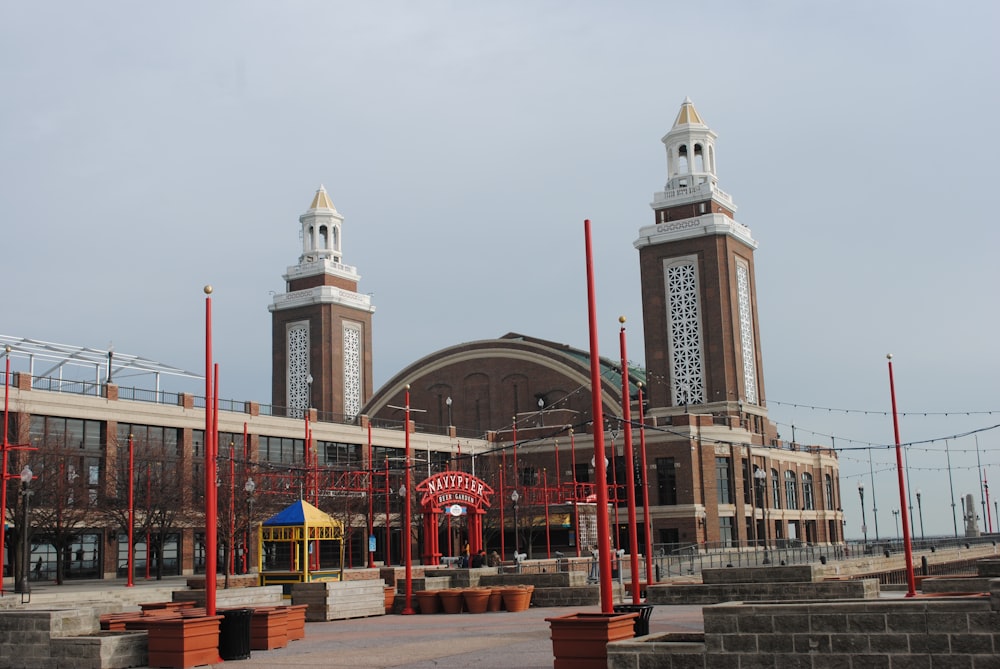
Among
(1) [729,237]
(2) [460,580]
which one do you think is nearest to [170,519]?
(2) [460,580]

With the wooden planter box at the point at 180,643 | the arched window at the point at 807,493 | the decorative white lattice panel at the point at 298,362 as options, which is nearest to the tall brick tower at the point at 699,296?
the arched window at the point at 807,493

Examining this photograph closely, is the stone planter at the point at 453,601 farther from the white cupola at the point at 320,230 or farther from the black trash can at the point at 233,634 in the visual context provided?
the white cupola at the point at 320,230

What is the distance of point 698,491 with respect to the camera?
7825 centimetres

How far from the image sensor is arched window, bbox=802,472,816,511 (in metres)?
92.8

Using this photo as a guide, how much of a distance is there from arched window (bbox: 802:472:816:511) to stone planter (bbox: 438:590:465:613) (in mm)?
64093

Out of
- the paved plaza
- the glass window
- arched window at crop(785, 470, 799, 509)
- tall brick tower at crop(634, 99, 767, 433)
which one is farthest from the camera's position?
arched window at crop(785, 470, 799, 509)

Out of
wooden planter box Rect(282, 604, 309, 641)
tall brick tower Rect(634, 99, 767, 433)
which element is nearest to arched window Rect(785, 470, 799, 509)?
tall brick tower Rect(634, 99, 767, 433)

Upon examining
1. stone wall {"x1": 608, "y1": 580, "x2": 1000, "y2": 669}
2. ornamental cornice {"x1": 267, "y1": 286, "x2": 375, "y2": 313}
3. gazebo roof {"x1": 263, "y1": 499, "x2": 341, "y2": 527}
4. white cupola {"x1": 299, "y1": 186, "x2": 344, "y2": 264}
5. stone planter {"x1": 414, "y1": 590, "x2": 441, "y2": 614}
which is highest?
white cupola {"x1": 299, "y1": 186, "x2": 344, "y2": 264}

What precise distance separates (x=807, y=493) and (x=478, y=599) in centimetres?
6667

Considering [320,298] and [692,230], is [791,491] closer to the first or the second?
[692,230]

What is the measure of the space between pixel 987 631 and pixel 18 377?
54.8m

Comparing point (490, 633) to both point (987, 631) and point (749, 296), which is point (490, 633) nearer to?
point (987, 631)

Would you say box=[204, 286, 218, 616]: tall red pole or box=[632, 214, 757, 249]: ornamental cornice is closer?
box=[204, 286, 218, 616]: tall red pole

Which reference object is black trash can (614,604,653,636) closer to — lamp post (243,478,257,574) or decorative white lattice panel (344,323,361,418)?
lamp post (243,478,257,574)
